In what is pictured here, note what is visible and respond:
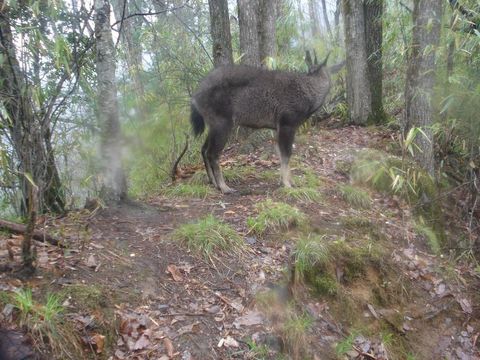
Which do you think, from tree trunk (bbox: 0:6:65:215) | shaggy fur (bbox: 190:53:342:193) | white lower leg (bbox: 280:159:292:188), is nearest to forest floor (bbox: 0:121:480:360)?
white lower leg (bbox: 280:159:292:188)

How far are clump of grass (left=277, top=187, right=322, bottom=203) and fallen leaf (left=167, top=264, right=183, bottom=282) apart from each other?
198 cm

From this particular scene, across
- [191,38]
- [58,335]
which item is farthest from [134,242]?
[191,38]

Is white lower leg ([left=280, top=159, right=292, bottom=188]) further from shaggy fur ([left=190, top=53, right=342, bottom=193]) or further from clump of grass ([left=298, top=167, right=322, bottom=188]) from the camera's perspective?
clump of grass ([left=298, top=167, right=322, bottom=188])

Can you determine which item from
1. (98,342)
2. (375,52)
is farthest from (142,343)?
(375,52)

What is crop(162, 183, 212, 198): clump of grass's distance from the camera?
5.43m

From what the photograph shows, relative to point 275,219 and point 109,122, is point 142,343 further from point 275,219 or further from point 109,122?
point 109,122

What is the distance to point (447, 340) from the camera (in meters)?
4.15

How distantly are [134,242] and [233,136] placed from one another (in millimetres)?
3673

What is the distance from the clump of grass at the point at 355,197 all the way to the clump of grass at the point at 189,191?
5.72 feet

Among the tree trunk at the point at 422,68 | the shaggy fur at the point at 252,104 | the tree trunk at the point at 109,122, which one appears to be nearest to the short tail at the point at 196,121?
the shaggy fur at the point at 252,104

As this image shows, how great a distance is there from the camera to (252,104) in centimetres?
562

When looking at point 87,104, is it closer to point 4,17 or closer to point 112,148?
point 112,148

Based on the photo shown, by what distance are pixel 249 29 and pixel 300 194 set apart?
9.72 feet

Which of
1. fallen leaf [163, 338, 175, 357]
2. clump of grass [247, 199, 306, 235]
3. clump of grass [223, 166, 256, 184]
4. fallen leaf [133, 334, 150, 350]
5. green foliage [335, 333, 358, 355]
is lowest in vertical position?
green foliage [335, 333, 358, 355]
